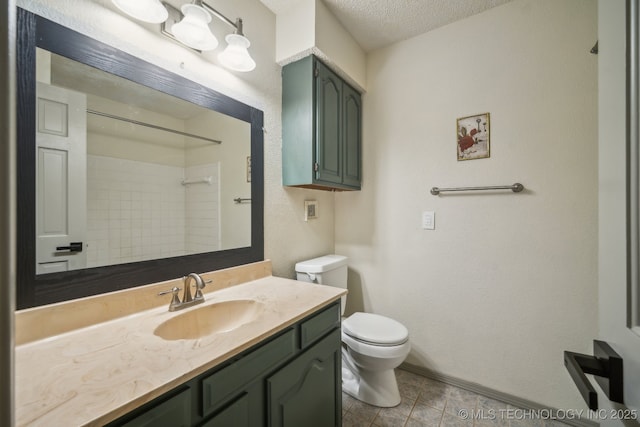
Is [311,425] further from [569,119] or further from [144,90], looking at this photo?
[569,119]

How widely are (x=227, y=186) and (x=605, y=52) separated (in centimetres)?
138

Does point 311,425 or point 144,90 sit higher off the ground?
point 144,90

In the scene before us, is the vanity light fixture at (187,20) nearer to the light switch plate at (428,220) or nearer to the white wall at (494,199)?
the white wall at (494,199)

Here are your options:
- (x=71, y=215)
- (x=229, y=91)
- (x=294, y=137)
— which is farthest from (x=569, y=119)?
(x=71, y=215)

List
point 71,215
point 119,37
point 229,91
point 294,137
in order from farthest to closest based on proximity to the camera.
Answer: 1. point 294,137
2. point 229,91
3. point 119,37
4. point 71,215

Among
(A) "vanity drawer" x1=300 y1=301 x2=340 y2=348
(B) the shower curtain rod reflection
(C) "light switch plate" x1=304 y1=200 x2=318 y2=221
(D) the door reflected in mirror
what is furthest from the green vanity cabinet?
(A) "vanity drawer" x1=300 y1=301 x2=340 y2=348

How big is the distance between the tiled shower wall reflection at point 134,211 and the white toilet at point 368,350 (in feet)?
2.67

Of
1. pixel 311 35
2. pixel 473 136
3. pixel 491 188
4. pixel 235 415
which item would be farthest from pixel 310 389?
pixel 311 35

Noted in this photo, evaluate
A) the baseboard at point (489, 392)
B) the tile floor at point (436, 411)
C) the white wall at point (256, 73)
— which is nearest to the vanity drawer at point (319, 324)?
the white wall at point (256, 73)

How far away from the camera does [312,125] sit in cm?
160

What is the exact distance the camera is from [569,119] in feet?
4.66

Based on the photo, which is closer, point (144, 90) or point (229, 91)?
point (144, 90)

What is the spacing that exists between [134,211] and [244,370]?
76 cm

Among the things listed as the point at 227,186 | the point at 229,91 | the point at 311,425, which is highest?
the point at 229,91
